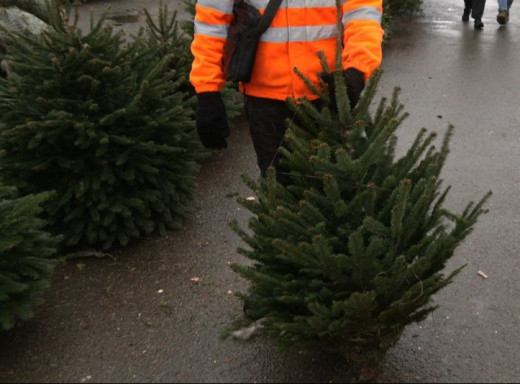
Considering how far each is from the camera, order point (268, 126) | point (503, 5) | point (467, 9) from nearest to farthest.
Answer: point (268, 126) < point (503, 5) < point (467, 9)

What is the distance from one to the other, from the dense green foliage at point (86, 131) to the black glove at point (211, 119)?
0.97 m

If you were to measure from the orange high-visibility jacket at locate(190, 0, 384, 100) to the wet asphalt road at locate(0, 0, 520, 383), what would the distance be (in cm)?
135

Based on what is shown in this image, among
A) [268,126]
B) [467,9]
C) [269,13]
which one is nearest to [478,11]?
[467,9]

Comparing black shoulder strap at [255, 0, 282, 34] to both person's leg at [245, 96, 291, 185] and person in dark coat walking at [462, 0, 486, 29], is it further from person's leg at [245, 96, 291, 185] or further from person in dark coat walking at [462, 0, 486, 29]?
person in dark coat walking at [462, 0, 486, 29]

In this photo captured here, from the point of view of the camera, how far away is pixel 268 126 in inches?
141

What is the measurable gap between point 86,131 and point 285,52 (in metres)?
1.53

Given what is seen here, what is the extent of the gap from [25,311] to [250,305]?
1.17 meters

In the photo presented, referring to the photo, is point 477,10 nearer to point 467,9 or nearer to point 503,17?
point 503,17

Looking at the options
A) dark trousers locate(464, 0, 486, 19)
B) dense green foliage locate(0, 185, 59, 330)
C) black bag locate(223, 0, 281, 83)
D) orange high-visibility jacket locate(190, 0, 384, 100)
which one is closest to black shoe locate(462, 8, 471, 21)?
dark trousers locate(464, 0, 486, 19)

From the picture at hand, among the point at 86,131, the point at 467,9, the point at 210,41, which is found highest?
the point at 210,41

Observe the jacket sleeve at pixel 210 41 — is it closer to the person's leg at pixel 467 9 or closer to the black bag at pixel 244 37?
the black bag at pixel 244 37

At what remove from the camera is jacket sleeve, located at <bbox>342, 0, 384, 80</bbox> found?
3197 mm

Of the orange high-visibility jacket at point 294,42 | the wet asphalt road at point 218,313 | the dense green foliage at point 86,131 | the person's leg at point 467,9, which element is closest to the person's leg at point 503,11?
the person's leg at point 467,9

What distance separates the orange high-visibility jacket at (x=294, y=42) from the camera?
10.6ft
